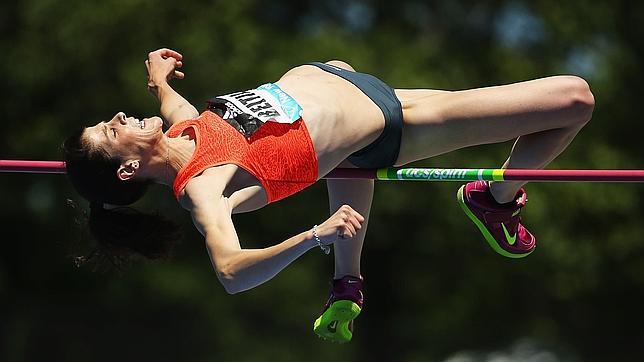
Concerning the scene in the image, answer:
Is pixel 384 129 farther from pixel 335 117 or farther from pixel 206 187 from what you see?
pixel 206 187

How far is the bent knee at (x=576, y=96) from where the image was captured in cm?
451

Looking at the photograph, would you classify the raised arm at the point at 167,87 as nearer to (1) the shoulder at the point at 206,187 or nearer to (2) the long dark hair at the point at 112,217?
(2) the long dark hair at the point at 112,217

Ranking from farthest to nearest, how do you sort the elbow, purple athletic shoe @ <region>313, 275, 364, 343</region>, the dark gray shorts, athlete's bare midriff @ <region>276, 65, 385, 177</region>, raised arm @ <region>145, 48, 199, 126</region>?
purple athletic shoe @ <region>313, 275, 364, 343</region> < raised arm @ <region>145, 48, 199, 126</region> < the dark gray shorts < athlete's bare midriff @ <region>276, 65, 385, 177</region> < the elbow

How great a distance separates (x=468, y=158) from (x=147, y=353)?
13.5 feet

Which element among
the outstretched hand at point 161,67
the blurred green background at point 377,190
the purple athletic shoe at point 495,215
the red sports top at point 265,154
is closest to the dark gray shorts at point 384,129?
the red sports top at point 265,154

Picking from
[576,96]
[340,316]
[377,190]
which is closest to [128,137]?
[340,316]

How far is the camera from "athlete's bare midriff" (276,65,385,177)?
14.7 feet

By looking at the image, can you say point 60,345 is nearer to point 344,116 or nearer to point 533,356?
point 533,356

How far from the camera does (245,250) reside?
4.02 m

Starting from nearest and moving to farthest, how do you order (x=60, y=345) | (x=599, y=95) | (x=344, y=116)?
(x=344, y=116) < (x=60, y=345) < (x=599, y=95)

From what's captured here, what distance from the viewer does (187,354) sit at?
9.59m

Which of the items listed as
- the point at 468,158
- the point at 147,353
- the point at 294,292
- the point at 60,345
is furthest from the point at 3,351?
the point at 468,158

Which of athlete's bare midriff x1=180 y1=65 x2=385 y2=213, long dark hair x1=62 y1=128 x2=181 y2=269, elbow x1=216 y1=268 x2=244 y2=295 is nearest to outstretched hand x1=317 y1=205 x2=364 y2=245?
elbow x1=216 y1=268 x2=244 y2=295

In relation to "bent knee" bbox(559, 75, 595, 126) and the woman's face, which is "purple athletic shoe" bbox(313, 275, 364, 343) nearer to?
the woman's face
